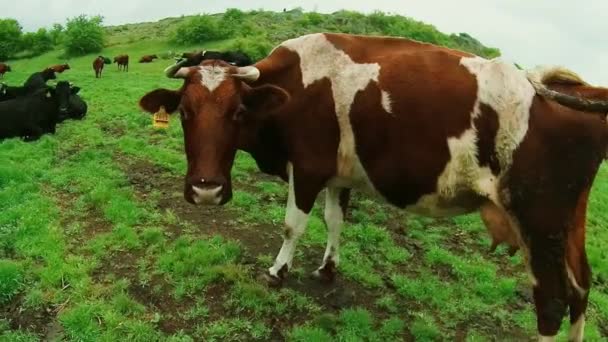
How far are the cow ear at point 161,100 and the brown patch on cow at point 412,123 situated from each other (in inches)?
78.3

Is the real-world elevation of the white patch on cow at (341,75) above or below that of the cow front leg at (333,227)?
above

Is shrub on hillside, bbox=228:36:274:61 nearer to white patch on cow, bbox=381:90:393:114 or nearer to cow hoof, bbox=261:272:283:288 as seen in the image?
cow hoof, bbox=261:272:283:288

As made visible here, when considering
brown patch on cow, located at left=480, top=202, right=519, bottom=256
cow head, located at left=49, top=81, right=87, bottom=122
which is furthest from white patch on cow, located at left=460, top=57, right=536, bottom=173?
cow head, located at left=49, top=81, right=87, bottom=122

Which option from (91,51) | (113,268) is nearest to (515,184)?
(113,268)

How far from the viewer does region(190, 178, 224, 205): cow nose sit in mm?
6059

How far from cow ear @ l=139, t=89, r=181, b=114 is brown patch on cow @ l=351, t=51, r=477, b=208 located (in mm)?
1989

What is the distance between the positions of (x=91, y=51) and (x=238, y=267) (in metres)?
52.0

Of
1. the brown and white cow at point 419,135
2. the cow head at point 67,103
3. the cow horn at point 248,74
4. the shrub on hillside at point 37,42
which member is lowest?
the shrub on hillside at point 37,42

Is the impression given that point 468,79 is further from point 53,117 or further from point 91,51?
point 91,51

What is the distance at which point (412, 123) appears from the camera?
237 inches

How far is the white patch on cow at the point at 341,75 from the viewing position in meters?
6.46

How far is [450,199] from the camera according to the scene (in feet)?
20.0

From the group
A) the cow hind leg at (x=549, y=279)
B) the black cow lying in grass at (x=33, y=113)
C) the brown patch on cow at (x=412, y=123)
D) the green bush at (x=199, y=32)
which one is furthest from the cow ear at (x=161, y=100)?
the green bush at (x=199, y=32)

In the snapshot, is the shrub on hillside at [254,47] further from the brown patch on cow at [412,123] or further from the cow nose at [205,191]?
the cow nose at [205,191]
